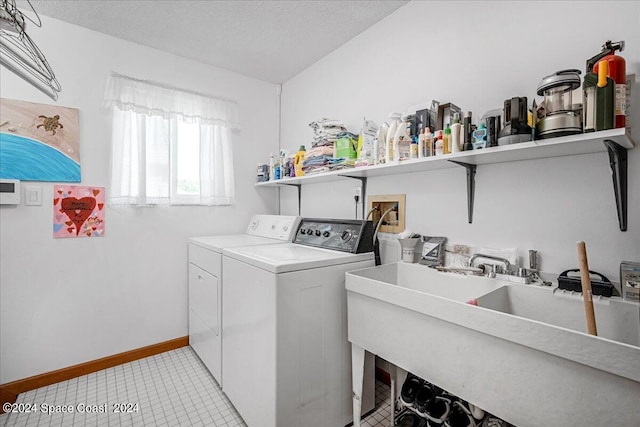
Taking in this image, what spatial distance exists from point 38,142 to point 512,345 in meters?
2.91

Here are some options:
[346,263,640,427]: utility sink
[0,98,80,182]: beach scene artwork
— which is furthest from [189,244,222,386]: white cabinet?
[0,98,80,182]: beach scene artwork

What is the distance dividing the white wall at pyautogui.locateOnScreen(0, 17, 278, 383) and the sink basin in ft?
7.74

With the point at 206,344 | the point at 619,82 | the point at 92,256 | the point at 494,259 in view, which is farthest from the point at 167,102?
the point at 619,82

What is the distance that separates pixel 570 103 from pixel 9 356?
343 cm

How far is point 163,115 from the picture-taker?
241cm

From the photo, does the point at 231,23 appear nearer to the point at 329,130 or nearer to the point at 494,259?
the point at 329,130

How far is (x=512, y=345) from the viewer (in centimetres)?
91

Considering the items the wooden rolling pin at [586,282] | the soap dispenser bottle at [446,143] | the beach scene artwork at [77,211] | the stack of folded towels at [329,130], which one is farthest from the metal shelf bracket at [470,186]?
the beach scene artwork at [77,211]

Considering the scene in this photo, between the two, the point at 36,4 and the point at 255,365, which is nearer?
the point at 255,365

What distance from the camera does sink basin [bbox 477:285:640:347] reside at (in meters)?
1.02

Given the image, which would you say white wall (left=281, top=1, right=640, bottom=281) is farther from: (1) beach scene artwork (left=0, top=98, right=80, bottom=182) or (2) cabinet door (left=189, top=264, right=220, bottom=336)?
(1) beach scene artwork (left=0, top=98, right=80, bottom=182)

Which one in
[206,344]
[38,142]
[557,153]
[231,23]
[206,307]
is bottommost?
[206,344]

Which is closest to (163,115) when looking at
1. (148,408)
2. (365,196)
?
(365,196)

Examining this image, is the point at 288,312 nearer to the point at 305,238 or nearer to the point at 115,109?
the point at 305,238
